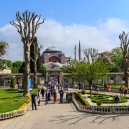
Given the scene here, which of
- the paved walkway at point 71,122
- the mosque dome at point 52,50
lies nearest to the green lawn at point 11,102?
the paved walkway at point 71,122

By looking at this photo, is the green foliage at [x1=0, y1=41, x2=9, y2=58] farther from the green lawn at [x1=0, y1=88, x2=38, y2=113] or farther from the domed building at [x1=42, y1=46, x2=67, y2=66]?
the domed building at [x1=42, y1=46, x2=67, y2=66]

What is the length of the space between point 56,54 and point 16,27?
83.3 m

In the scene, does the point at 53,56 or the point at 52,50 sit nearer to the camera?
the point at 53,56

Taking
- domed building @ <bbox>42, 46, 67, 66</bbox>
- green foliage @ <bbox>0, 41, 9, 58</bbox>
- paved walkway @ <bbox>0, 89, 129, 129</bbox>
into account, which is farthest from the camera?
domed building @ <bbox>42, 46, 67, 66</bbox>

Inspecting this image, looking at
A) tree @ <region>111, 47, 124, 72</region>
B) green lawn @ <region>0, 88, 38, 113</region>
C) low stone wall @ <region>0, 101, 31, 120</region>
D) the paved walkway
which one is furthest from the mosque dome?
the paved walkway

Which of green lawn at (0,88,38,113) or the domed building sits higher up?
the domed building

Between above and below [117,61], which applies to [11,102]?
below

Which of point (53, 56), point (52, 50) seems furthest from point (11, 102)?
point (52, 50)


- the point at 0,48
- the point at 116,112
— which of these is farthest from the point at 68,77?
the point at 116,112

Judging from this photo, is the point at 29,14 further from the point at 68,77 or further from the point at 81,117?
the point at 68,77

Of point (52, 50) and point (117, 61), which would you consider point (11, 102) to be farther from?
point (52, 50)

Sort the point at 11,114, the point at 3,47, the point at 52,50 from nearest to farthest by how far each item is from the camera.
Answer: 1. the point at 11,114
2. the point at 3,47
3. the point at 52,50

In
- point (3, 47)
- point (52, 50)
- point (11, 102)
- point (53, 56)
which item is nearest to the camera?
point (11, 102)

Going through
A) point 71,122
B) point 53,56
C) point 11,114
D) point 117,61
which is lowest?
point 71,122
